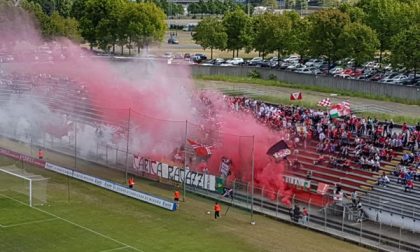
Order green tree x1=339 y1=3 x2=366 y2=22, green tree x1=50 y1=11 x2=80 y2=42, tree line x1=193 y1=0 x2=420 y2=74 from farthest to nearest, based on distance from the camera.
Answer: green tree x1=50 y1=11 x2=80 y2=42, green tree x1=339 y1=3 x2=366 y2=22, tree line x1=193 y1=0 x2=420 y2=74

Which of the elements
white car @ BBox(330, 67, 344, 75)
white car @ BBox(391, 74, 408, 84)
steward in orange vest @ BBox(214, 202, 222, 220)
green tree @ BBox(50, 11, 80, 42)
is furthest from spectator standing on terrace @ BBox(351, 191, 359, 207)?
green tree @ BBox(50, 11, 80, 42)

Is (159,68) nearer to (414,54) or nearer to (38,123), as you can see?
(38,123)

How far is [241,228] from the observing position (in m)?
37.6

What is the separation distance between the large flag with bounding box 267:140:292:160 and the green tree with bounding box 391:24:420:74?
88.8ft

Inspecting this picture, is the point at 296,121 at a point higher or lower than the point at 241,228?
higher

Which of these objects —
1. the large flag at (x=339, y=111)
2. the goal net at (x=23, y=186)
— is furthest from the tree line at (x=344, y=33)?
the goal net at (x=23, y=186)

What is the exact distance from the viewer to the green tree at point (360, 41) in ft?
240

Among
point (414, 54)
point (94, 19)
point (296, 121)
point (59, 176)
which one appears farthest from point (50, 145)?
point (94, 19)

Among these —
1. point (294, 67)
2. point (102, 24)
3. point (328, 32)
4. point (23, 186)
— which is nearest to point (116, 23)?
point (102, 24)

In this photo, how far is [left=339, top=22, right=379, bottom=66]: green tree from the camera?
73188 mm

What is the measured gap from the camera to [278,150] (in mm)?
43688

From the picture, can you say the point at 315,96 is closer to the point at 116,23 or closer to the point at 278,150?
the point at 278,150

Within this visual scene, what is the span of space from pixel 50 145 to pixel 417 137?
27.0 m

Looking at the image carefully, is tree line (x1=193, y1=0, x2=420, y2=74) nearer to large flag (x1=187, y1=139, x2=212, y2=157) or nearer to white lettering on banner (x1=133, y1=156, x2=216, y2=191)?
large flag (x1=187, y1=139, x2=212, y2=157)
